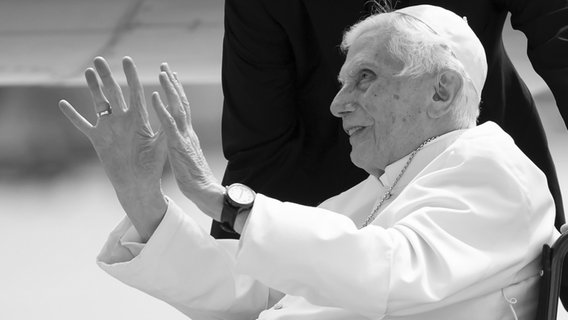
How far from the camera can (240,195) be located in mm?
2342

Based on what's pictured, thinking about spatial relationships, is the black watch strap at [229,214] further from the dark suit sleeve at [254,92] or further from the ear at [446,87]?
the dark suit sleeve at [254,92]

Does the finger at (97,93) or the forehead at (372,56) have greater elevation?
the finger at (97,93)

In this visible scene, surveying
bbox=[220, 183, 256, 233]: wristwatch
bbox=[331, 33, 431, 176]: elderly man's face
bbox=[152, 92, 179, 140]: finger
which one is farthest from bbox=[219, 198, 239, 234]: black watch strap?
bbox=[331, 33, 431, 176]: elderly man's face

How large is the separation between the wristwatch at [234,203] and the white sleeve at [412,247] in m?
0.03

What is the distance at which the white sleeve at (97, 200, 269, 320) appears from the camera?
8.49ft

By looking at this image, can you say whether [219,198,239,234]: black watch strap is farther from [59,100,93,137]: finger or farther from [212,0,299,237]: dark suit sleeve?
[212,0,299,237]: dark suit sleeve

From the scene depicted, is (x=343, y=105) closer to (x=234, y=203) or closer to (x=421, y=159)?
(x=421, y=159)

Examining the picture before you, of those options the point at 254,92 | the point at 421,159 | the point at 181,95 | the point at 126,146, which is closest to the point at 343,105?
the point at 421,159

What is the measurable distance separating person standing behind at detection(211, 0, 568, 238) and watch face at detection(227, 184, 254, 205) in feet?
2.85

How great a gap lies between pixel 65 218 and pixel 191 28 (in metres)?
3.20

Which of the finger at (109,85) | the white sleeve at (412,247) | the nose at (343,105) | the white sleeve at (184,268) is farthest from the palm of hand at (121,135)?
the nose at (343,105)

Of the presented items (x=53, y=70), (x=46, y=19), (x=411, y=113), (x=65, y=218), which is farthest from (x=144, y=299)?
(x=46, y=19)

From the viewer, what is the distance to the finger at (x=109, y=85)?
242 cm

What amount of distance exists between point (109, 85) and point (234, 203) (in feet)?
1.09
